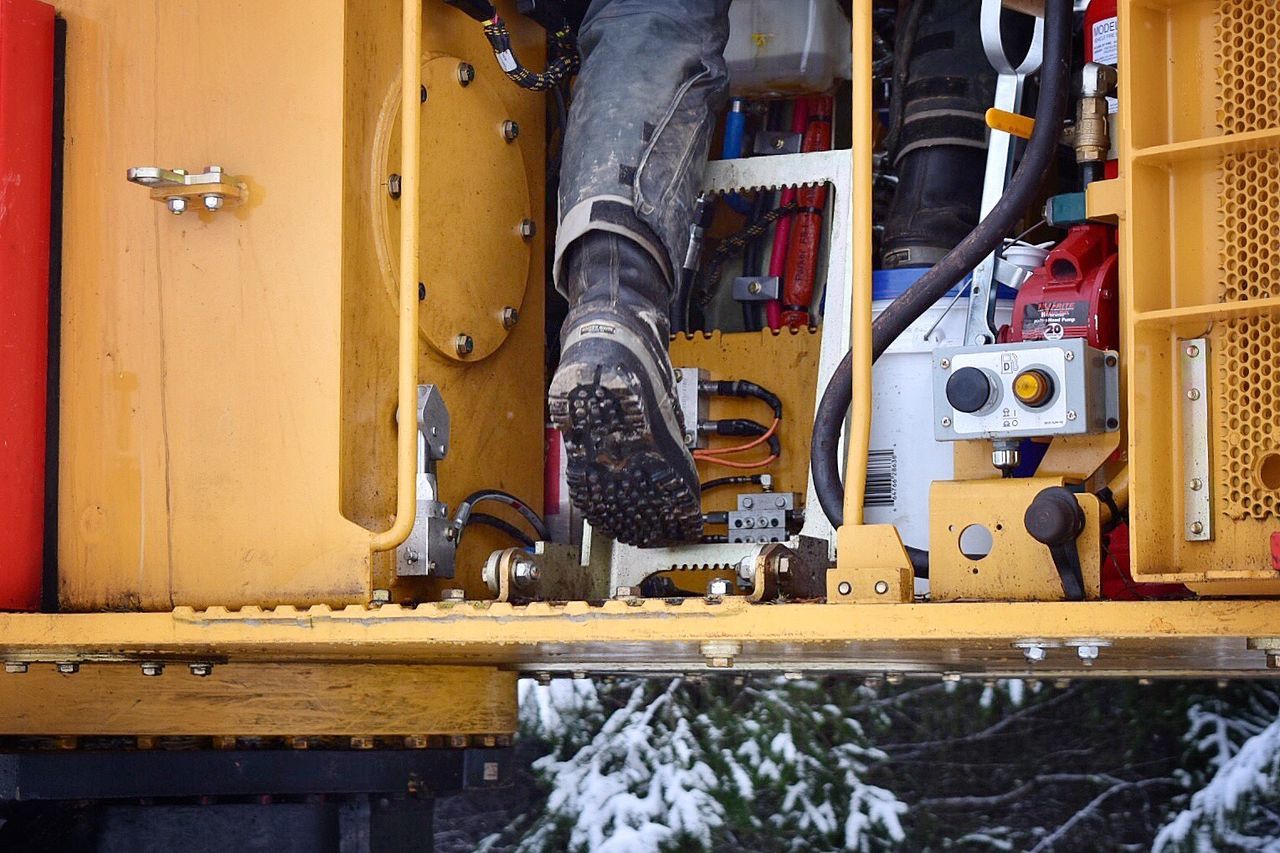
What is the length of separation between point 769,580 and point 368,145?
113 cm

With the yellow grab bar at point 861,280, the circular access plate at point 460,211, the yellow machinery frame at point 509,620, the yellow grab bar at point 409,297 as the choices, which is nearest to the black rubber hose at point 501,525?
the yellow machinery frame at point 509,620

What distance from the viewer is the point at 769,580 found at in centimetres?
243

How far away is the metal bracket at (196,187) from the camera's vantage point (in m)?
2.77

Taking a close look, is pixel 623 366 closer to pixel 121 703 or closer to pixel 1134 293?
pixel 1134 293

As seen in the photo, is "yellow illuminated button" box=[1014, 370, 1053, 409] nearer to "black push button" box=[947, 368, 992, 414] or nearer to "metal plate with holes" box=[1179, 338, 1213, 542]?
"black push button" box=[947, 368, 992, 414]

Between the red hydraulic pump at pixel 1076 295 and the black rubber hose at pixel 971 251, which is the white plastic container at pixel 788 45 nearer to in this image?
the black rubber hose at pixel 971 251

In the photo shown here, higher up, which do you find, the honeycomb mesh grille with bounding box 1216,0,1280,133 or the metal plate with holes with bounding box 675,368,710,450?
the honeycomb mesh grille with bounding box 1216,0,1280,133

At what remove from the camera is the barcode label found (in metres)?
2.91

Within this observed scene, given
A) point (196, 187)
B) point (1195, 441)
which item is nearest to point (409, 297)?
point (196, 187)

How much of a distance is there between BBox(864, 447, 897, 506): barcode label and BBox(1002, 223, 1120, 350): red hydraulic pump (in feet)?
1.52

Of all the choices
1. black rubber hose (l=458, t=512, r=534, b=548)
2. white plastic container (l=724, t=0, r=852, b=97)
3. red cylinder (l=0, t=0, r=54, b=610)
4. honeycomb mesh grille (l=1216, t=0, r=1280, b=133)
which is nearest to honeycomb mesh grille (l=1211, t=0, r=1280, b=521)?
honeycomb mesh grille (l=1216, t=0, r=1280, b=133)

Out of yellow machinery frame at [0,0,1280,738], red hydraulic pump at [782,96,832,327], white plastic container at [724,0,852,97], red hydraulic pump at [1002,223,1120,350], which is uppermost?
white plastic container at [724,0,852,97]

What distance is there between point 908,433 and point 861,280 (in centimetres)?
68

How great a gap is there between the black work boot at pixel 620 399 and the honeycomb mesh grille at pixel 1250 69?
1.00 meters
